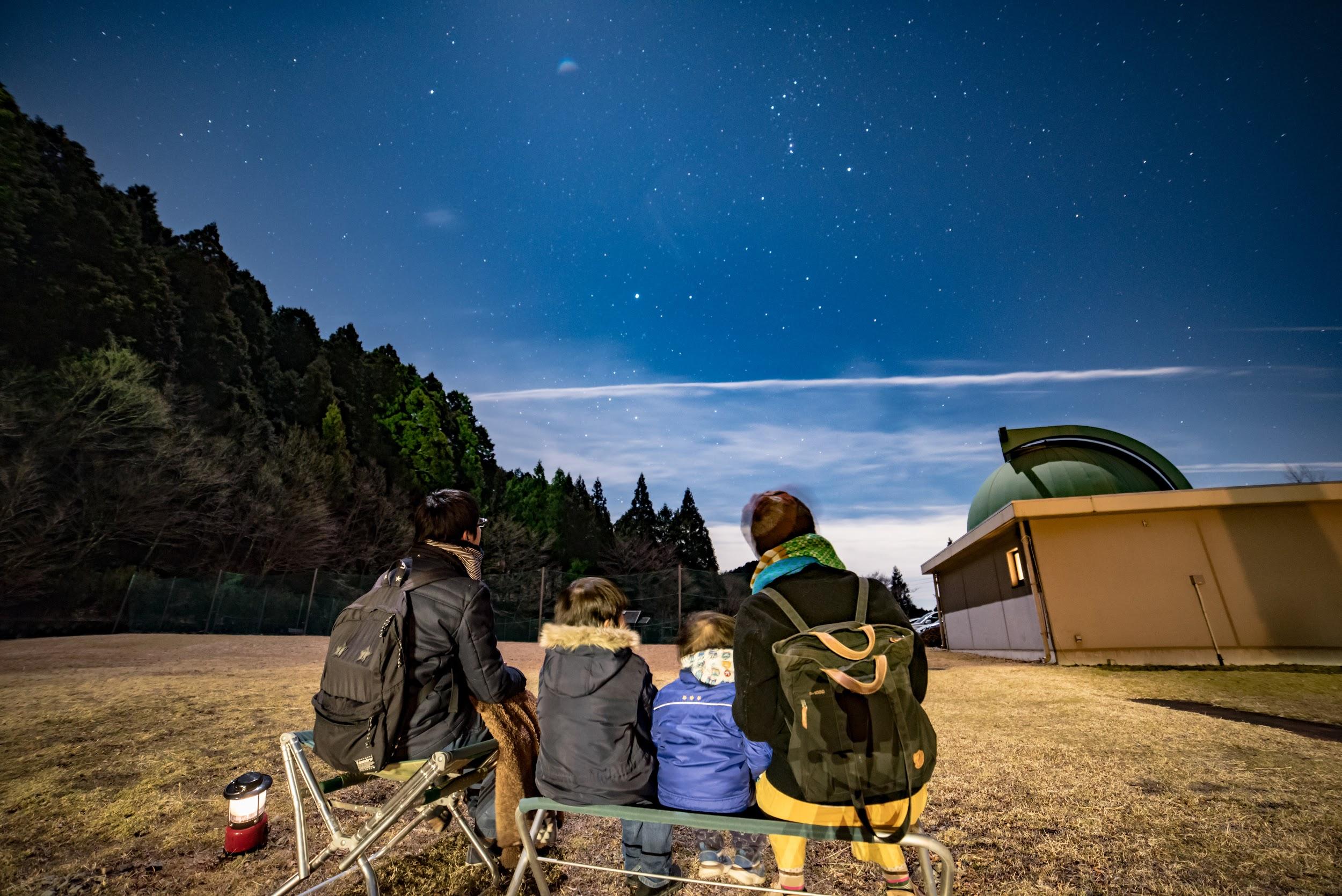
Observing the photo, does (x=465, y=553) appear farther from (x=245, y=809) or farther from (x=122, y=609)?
(x=122, y=609)

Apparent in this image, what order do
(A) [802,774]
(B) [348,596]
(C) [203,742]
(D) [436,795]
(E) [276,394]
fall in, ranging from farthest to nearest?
(E) [276,394] < (B) [348,596] < (C) [203,742] < (D) [436,795] < (A) [802,774]

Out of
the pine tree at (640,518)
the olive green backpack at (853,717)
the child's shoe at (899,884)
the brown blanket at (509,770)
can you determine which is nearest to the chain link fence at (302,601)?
the brown blanket at (509,770)

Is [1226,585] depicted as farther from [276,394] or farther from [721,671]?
[276,394]

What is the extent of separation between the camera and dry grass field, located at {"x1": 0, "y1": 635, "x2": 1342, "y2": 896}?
2.51m

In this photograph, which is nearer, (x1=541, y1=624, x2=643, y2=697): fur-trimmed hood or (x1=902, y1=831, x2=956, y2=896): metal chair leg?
(x1=902, y1=831, x2=956, y2=896): metal chair leg

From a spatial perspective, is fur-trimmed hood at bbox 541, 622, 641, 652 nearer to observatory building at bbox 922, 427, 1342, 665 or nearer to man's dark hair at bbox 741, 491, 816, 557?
man's dark hair at bbox 741, 491, 816, 557

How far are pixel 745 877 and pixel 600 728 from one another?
79 centimetres

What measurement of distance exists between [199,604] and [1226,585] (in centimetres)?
2492

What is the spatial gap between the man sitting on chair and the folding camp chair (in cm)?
11

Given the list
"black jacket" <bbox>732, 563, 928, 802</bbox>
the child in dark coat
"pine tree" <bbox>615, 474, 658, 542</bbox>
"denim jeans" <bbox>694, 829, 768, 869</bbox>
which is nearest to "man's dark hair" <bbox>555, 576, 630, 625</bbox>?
the child in dark coat

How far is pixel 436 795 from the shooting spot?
2.20 m

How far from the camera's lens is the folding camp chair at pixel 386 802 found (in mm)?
1918

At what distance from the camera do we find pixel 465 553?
8.45ft

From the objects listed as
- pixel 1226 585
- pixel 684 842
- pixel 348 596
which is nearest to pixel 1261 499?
pixel 1226 585
